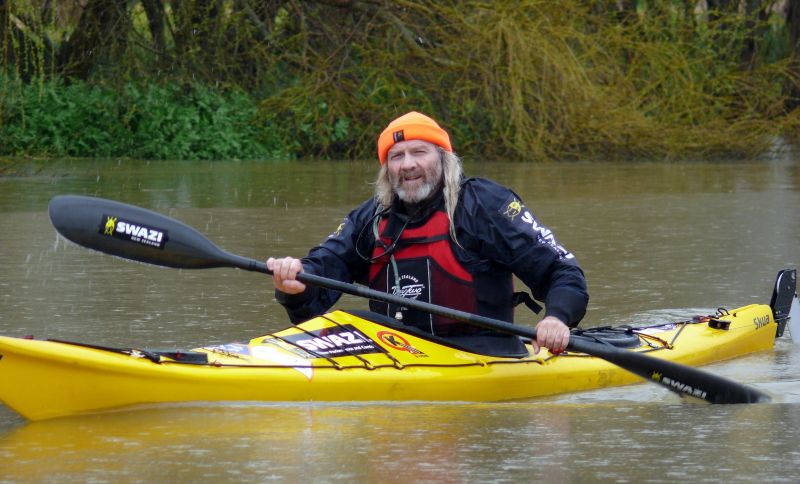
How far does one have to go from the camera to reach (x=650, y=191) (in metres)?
12.5

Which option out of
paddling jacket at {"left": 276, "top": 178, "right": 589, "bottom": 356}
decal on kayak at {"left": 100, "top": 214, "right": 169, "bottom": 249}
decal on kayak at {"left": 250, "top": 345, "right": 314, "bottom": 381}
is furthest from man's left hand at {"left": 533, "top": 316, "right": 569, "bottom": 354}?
decal on kayak at {"left": 100, "top": 214, "right": 169, "bottom": 249}

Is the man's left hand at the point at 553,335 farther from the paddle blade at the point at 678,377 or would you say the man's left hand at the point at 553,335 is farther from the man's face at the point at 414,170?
the man's face at the point at 414,170

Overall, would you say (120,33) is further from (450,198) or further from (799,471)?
(799,471)

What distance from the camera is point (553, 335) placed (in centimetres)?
440

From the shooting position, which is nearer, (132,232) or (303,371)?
(303,371)

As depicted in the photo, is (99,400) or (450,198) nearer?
(99,400)

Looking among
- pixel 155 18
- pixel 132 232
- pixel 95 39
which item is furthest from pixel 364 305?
pixel 95 39

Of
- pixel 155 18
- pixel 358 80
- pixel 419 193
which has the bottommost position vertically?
pixel 419 193

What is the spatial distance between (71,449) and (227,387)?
637 millimetres

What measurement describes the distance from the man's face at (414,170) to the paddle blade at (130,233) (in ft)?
2.04

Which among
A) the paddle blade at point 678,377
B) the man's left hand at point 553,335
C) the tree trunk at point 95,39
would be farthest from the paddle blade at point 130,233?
the tree trunk at point 95,39

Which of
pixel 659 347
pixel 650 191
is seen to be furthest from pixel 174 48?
pixel 659 347

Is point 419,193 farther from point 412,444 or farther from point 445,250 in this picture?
point 412,444

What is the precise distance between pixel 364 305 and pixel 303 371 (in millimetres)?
2415
